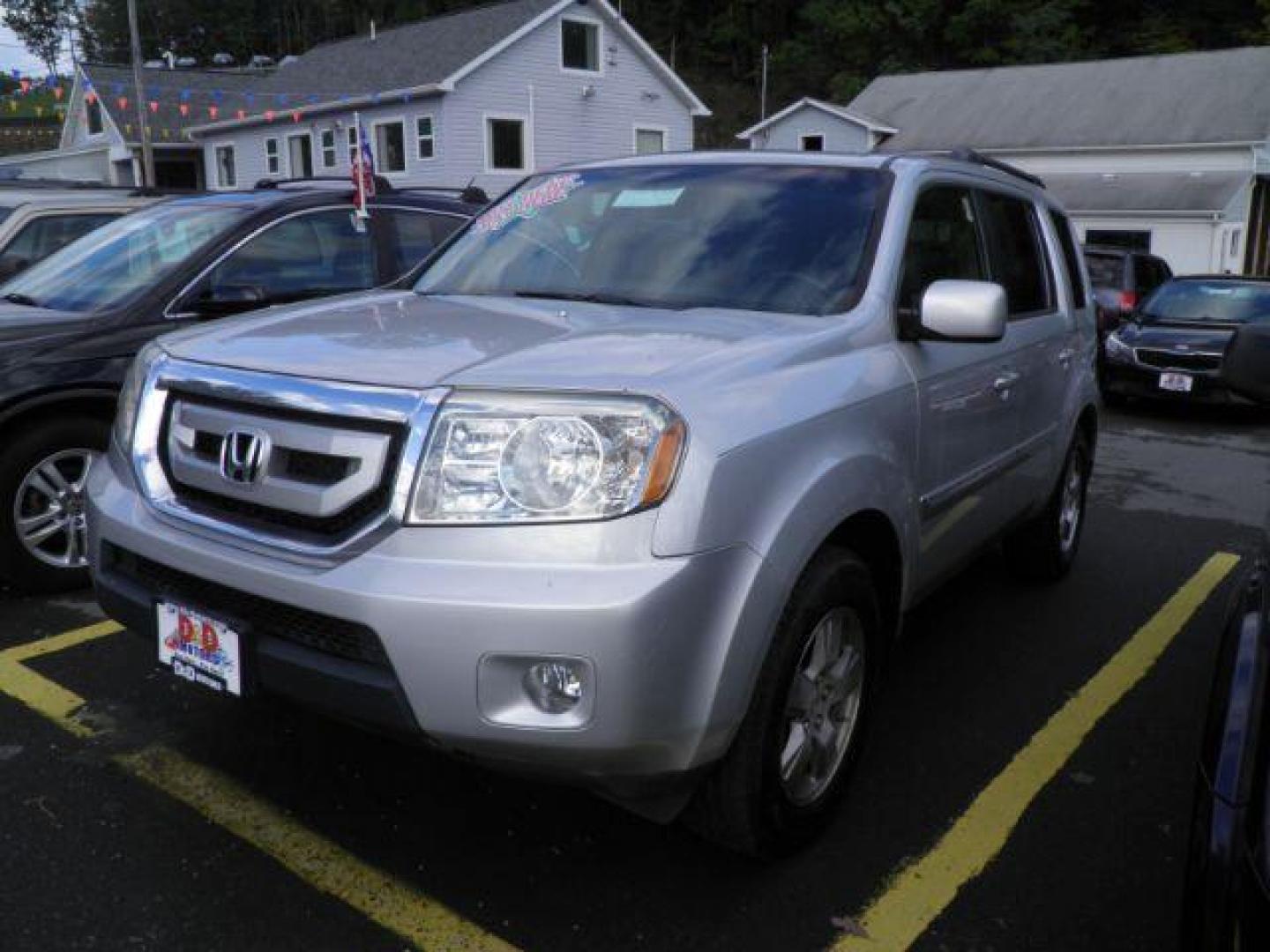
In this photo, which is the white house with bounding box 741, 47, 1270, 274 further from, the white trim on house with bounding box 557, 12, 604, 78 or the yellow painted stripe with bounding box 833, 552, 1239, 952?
the yellow painted stripe with bounding box 833, 552, 1239, 952

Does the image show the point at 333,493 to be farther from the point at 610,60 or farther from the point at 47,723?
the point at 610,60

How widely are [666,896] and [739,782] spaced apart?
0.40 meters

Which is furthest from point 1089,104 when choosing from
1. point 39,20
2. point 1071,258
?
point 39,20

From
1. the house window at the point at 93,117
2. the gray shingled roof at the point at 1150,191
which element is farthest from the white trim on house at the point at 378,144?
the gray shingled roof at the point at 1150,191

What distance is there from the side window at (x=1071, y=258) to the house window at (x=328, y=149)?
93.0 feet

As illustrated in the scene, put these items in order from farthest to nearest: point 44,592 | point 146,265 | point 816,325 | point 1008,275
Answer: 1. point 146,265
2. point 44,592
3. point 1008,275
4. point 816,325

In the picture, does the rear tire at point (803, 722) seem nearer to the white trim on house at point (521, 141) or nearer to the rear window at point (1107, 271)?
the rear window at point (1107, 271)

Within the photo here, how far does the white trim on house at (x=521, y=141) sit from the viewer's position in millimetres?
28203

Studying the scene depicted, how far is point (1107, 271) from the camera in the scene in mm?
14078

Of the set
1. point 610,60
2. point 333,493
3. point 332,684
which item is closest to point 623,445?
point 333,493

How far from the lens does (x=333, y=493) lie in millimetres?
2375

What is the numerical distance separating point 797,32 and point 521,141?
38.3 m

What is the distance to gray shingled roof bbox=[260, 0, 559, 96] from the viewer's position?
1118 inches

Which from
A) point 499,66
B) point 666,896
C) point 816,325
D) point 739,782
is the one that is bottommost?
point 666,896
